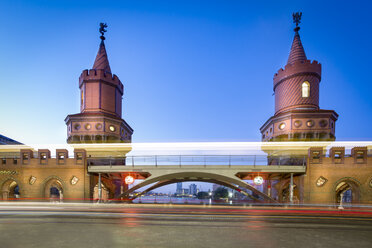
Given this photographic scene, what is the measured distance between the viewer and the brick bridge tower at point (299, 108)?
1169 inches

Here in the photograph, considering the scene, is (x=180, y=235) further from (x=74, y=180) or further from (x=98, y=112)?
(x=98, y=112)

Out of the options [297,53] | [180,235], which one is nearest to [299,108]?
[297,53]

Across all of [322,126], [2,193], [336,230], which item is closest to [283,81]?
[322,126]

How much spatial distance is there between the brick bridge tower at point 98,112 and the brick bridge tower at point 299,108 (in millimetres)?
26767

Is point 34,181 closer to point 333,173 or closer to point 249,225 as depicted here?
point 249,225

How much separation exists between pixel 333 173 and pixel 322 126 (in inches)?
410

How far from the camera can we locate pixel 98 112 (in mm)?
33344

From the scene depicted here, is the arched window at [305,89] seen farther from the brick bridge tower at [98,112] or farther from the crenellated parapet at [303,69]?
the brick bridge tower at [98,112]

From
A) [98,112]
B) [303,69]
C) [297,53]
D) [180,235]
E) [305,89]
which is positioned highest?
[297,53]

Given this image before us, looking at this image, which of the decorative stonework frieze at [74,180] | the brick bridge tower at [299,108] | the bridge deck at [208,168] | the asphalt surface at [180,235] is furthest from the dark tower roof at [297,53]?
the decorative stonework frieze at [74,180]

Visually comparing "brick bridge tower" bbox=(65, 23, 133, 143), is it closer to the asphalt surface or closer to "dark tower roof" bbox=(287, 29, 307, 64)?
the asphalt surface

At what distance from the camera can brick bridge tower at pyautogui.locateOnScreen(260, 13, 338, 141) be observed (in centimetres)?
2969

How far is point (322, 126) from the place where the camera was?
29.7m

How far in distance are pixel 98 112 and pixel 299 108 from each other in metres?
33.5
